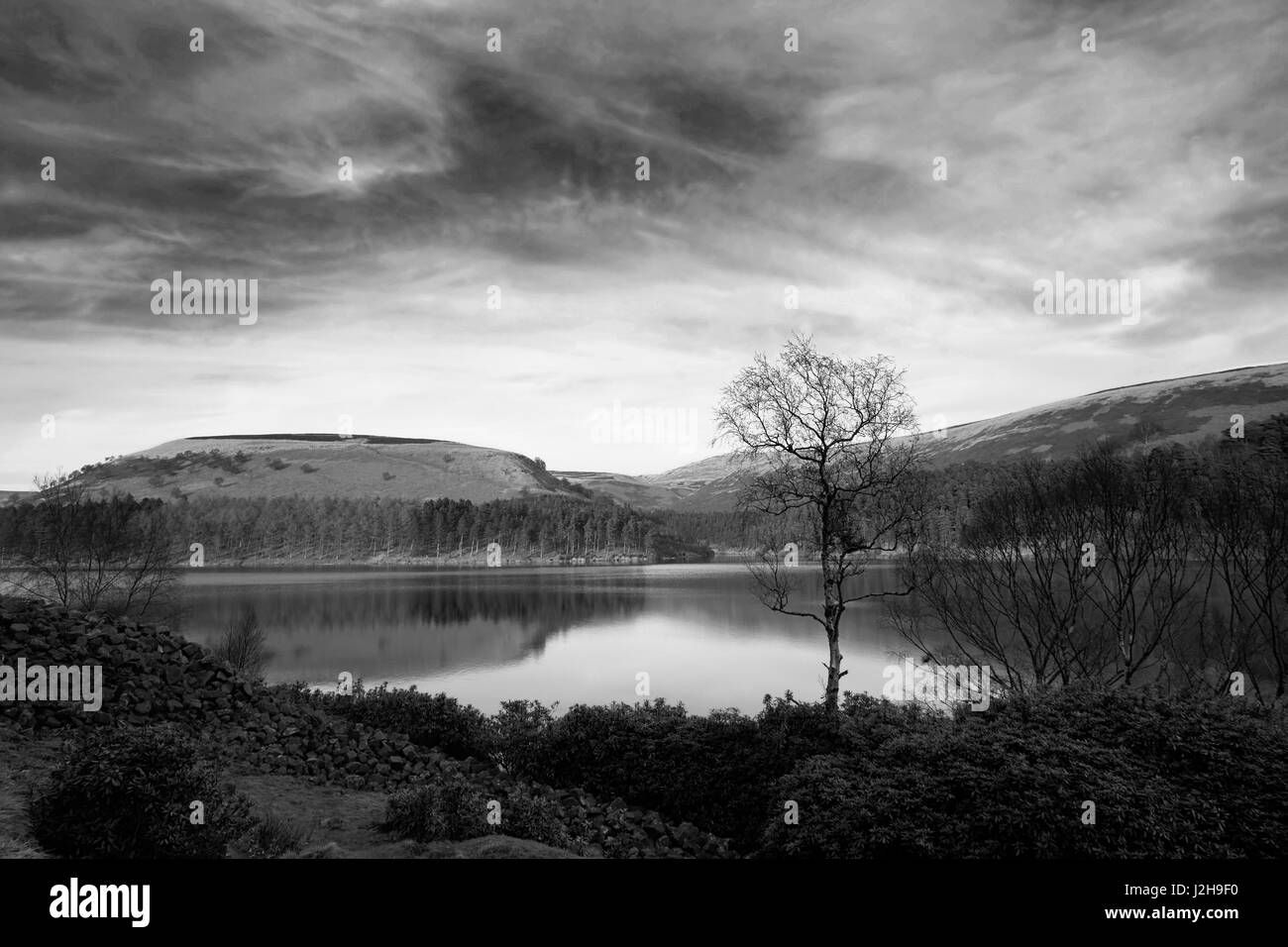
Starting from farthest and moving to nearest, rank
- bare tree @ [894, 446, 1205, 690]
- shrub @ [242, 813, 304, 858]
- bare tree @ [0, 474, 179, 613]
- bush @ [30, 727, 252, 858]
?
bare tree @ [0, 474, 179, 613]
bare tree @ [894, 446, 1205, 690]
shrub @ [242, 813, 304, 858]
bush @ [30, 727, 252, 858]

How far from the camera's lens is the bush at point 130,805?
847 centimetres

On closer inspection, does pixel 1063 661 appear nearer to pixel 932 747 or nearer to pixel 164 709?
pixel 932 747

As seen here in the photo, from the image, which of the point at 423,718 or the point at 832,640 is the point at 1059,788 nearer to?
the point at 832,640

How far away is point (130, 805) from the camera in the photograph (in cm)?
865

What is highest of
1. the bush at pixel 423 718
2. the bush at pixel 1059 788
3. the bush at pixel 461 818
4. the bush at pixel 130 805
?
the bush at pixel 130 805

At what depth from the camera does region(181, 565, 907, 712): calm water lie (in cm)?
3294

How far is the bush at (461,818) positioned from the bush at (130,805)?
10.1 ft

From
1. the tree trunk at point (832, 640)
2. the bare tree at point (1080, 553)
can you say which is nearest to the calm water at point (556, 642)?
the bare tree at point (1080, 553)

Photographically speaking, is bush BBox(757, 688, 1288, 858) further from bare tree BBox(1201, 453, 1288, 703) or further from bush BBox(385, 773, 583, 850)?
bare tree BBox(1201, 453, 1288, 703)

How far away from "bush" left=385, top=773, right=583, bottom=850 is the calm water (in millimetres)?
16092

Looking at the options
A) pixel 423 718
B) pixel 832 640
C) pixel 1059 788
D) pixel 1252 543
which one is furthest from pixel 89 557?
pixel 1252 543

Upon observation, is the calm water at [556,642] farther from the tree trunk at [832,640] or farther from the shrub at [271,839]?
the shrub at [271,839]

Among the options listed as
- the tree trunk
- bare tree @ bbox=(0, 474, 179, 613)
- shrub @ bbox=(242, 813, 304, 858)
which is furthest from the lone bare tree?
bare tree @ bbox=(0, 474, 179, 613)
